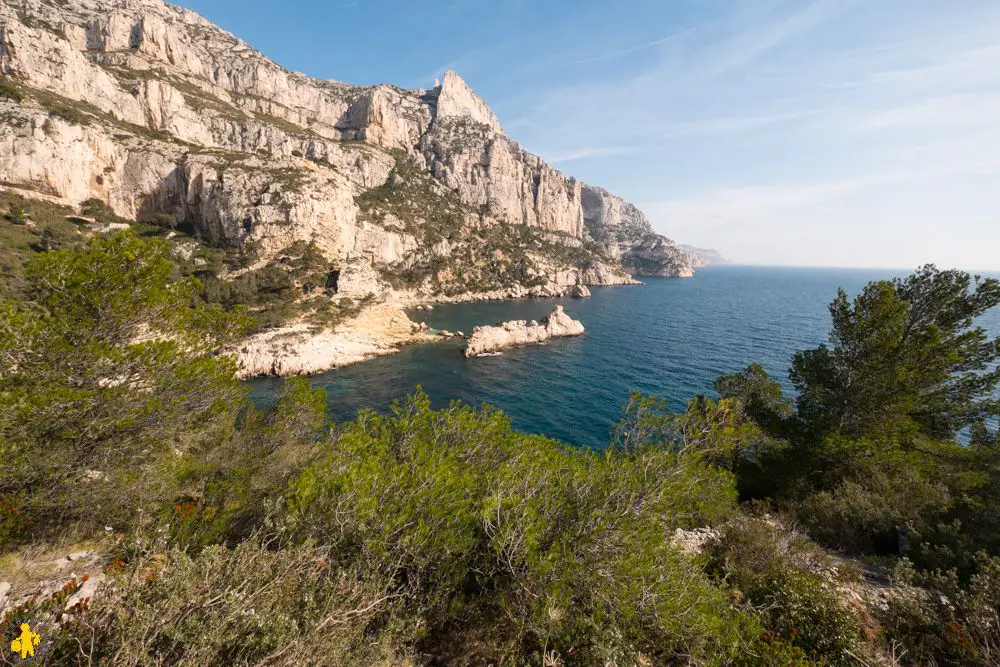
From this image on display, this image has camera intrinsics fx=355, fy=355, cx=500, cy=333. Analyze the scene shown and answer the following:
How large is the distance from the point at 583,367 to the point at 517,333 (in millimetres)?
14255

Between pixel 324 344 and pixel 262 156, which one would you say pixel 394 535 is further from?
pixel 262 156

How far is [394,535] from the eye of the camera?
703 cm

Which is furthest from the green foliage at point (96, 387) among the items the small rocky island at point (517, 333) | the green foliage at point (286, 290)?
the small rocky island at point (517, 333)

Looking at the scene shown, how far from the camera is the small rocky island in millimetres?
51000

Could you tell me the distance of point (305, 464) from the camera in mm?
10766

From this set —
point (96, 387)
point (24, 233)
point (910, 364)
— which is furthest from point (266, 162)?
point (910, 364)

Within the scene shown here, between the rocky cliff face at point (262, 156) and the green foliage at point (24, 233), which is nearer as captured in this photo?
the green foliage at point (24, 233)

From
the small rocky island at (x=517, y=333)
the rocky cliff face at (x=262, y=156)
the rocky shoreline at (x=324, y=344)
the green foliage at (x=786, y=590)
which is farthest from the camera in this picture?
the rocky cliff face at (x=262, y=156)

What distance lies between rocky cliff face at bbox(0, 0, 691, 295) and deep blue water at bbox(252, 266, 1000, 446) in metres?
24.6

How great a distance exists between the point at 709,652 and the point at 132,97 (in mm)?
107943

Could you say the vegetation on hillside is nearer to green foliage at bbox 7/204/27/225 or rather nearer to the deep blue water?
the deep blue water

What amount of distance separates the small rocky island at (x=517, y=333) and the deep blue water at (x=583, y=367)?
206 centimetres

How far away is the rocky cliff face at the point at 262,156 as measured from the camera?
55.7 meters
